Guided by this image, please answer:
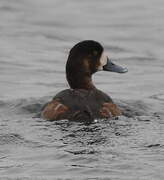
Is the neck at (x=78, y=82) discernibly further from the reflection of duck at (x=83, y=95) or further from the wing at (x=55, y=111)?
the wing at (x=55, y=111)

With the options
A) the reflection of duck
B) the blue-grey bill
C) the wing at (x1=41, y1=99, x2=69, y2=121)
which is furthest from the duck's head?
Result: the wing at (x1=41, y1=99, x2=69, y2=121)

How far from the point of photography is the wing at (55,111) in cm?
1137

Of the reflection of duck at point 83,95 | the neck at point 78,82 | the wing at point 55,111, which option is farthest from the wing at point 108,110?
the neck at point 78,82

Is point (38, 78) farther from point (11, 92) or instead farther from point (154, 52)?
point (154, 52)

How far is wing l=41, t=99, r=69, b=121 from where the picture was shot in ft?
37.3

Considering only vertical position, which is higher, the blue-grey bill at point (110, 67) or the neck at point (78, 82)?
the blue-grey bill at point (110, 67)

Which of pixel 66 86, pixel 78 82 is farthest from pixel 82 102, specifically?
pixel 66 86

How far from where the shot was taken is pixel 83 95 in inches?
456

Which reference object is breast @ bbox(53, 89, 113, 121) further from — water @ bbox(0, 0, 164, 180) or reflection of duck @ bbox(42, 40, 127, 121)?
water @ bbox(0, 0, 164, 180)

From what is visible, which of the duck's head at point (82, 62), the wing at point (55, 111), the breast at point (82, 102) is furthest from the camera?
the duck's head at point (82, 62)

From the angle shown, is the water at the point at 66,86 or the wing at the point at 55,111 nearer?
the water at the point at 66,86

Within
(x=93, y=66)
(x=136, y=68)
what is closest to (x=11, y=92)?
(x=93, y=66)

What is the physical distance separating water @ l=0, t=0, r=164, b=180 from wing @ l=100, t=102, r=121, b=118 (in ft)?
0.32

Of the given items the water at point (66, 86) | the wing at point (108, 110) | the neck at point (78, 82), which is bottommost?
the water at point (66, 86)
